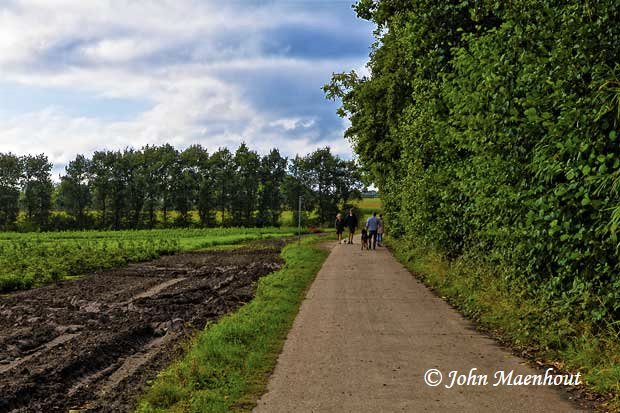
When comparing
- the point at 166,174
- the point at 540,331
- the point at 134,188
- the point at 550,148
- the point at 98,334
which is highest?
the point at 166,174

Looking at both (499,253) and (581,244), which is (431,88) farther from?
(581,244)

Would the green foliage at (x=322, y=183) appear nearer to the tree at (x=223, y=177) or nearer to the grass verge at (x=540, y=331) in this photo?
the tree at (x=223, y=177)

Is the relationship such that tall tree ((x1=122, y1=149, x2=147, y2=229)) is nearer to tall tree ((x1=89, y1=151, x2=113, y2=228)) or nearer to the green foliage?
tall tree ((x1=89, y1=151, x2=113, y2=228))

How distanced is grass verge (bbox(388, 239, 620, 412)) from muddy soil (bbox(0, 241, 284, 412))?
4953mm

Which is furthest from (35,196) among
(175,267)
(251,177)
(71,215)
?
(175,267)

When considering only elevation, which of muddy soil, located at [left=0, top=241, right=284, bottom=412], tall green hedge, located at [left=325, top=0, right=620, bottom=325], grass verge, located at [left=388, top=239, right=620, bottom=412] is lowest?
muddy soil, located at [left=0, top=241, right=284, bottom=412]

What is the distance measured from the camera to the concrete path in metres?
5.49

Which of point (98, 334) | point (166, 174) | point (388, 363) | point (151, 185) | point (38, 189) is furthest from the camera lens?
point (166, 174)

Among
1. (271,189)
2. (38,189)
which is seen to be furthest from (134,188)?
(271,189)

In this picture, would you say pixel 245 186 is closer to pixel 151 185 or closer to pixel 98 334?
pixel 151 185

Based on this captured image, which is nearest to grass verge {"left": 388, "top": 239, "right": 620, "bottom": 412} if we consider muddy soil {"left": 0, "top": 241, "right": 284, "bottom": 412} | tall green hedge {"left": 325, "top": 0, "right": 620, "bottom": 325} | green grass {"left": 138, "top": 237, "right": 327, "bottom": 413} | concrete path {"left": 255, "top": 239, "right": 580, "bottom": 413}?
tall green hedge {"left": 325, "top": 0, "right": 620, "bottom": 325}

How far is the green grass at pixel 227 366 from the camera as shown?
5.76 meters

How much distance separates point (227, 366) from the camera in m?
7.00

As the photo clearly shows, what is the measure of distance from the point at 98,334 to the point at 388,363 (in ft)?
19.0
